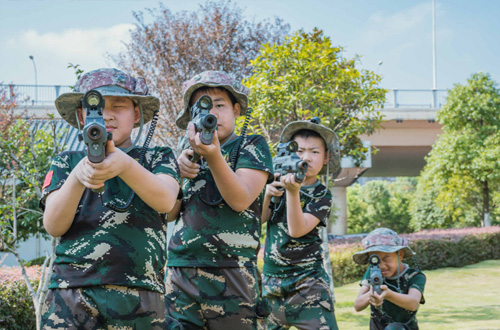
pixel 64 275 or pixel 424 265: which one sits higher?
pixel 64 275

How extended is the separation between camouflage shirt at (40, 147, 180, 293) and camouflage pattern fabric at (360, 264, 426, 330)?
8.43 ft

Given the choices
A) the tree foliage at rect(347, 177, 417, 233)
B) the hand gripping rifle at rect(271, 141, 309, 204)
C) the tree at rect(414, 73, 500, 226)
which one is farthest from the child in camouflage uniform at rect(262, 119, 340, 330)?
the tree foliage at rect(347, 177, 417, 233)

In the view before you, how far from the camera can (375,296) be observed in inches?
166

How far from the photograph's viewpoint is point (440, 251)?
58.0 feet

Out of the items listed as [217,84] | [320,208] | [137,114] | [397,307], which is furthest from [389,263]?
[137,114]

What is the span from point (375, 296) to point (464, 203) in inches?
955

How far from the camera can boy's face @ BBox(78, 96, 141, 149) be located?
241cm

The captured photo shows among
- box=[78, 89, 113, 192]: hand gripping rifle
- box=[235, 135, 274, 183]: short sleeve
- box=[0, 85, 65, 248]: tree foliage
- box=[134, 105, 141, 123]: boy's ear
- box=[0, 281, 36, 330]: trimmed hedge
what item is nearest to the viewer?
box=[78, 89, 113, 192]: hand gripping rifle

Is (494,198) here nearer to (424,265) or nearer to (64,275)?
(424,265)

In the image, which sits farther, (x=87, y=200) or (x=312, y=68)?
(x=312, y=68)

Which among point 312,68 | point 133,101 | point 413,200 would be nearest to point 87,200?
point 133,101

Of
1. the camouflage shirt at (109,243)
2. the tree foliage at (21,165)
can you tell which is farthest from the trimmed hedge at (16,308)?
the camouflage shirt at (109,243)

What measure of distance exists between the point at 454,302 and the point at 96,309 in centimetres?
1095

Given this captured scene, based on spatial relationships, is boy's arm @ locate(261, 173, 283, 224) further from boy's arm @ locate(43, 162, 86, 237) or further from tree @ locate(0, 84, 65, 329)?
tree @ locate(0, 84, 65, 329)
